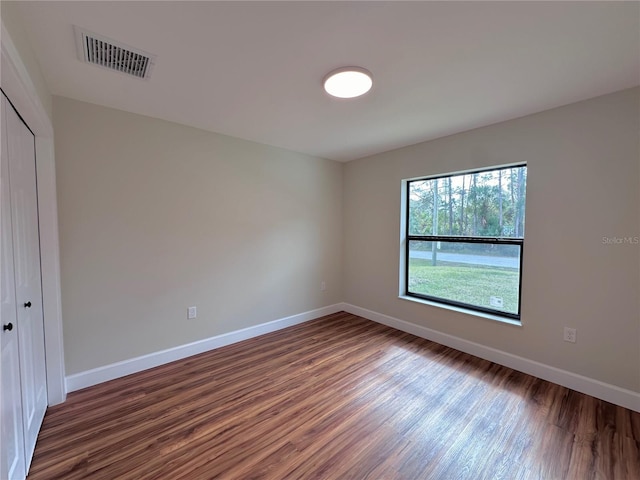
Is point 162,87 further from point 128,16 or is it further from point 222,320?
point 222,320

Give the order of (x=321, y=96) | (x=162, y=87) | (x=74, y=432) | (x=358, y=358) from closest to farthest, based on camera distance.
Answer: (x=74, y=432)
(x=162, y=87)
(x=321, y=96)
(x=358, y=358)

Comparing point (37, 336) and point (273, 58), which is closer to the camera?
point (273, 58)

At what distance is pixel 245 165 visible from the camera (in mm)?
3154

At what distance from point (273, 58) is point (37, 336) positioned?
2.42 metres

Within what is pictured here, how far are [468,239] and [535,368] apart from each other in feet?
4.38

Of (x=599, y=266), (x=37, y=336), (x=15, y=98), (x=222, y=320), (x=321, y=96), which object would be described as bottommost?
(x=222, y=320)

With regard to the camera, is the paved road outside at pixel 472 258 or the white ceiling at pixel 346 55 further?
the paved road outside at pixel 472 258

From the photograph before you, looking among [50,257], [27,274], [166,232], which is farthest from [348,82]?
[50,257]

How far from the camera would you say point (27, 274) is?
64.4 inches

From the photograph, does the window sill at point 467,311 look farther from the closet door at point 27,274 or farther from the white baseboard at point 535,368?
the closet door at point 27,274

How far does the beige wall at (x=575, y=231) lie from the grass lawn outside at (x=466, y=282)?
184 mm

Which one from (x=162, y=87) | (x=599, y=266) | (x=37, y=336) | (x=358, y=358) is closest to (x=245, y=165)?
(x=162, y=87)

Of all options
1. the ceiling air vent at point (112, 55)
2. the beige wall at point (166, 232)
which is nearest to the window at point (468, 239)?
the beige wall at point (166, 232)

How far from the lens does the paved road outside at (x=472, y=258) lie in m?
2.68
